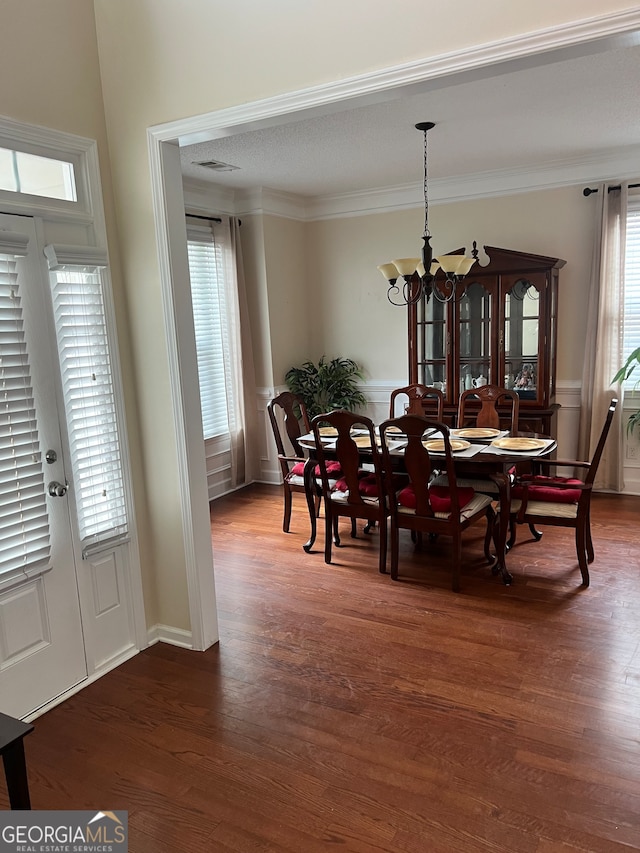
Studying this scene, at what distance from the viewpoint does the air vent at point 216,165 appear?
4.62 metres

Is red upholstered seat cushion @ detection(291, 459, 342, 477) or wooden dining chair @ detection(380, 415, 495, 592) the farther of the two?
red upholstered seat cushion @ detection(291, 459, 342, 477)

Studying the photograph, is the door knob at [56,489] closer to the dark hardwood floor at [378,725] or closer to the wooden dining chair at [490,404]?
the dark hardwood floor at [378,725]

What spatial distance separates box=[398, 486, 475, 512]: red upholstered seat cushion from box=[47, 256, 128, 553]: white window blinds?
5.47ft

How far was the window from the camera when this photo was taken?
2402 millimetres

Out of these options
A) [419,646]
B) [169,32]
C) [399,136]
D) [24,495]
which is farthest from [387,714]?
[399,136]

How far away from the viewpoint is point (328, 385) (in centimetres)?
622

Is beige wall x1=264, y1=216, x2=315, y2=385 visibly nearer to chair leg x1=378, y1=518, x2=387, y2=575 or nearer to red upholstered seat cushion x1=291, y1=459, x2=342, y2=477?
red upholstered seat cushion x1=291, y1=459, x2=342, y2=477

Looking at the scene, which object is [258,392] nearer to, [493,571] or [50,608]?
[493,571]

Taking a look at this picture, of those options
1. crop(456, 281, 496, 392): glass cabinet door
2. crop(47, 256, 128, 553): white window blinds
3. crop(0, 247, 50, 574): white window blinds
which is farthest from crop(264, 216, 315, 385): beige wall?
crop(0, 247, 50, 574): white window blinds

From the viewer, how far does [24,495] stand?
8.14 feet

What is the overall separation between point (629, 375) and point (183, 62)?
4044 mm

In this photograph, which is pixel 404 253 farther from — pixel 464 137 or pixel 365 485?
pixel 365 485

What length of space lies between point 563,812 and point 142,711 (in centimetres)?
165

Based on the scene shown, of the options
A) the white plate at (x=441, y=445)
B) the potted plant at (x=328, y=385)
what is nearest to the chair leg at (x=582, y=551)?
the white plate at (x=441, y=445)
